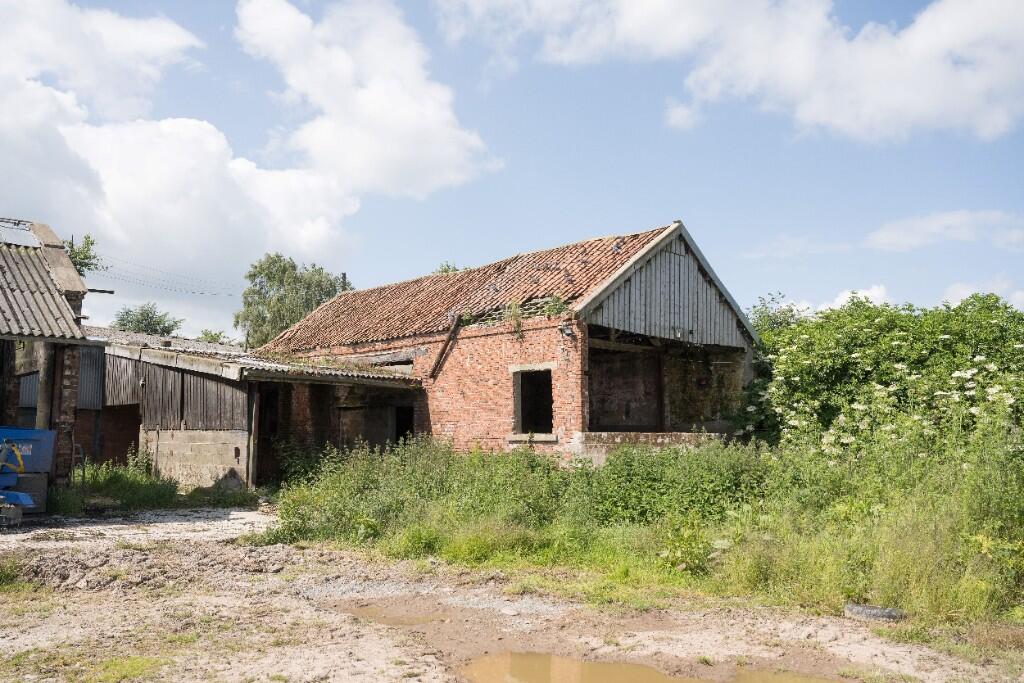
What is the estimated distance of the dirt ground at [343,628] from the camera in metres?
5.66

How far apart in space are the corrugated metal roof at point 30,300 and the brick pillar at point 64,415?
0.54 m

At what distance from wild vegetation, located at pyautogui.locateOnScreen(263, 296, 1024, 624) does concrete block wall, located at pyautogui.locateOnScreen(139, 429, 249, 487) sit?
1855mm

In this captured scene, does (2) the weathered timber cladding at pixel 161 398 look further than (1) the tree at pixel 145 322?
No

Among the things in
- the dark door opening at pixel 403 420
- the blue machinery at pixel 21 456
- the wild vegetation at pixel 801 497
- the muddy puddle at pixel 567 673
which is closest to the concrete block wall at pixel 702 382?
the wild vegetation at pixel 801 497

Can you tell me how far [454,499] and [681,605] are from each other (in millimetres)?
4756

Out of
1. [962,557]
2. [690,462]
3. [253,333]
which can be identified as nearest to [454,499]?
[690,462]

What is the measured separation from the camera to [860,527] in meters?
8.45

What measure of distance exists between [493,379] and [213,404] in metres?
5.93

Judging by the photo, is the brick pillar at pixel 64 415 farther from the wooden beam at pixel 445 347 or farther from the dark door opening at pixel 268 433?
the wooden beam at pixel 445 347

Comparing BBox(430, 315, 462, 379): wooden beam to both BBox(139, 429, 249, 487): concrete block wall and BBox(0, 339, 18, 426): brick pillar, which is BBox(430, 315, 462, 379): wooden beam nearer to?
BBox(139, 429, 249, 487): concrete block wall

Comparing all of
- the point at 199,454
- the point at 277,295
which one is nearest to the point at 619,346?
the point at 199,454

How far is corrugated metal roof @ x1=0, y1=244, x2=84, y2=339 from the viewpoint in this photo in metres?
12.8

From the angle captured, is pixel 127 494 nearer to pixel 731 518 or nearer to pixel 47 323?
pixel 47 323

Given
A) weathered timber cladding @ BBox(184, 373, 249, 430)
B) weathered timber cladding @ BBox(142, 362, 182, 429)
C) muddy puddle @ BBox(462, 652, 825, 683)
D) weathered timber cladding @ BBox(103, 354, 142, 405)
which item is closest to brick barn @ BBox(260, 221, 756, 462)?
weathered timber cladding @ BBox(184, 373, 249, 430)
